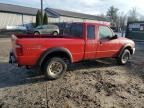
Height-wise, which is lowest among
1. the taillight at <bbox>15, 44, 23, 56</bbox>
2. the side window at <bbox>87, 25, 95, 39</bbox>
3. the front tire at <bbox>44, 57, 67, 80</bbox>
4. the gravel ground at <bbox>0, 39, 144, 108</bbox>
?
the gravel ground at <bbox>0, 39, 144, 108</bbox>

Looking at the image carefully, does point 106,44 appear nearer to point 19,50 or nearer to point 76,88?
point 76,88

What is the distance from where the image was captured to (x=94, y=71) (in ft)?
26.7

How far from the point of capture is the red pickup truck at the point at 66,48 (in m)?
6.30

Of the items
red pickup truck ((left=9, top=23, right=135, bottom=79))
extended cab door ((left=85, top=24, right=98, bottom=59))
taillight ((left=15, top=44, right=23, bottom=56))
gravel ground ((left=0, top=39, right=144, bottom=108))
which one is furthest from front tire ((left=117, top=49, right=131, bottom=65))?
taillight ((left=15, top=44, right=23, bottom=56))

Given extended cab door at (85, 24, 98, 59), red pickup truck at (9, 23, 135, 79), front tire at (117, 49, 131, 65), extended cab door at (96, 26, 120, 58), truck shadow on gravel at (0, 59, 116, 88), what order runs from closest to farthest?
1. red pickup truck at (9, 23, 135, 79)
2. truck shadow on gravel at (0, 59, 116, 88)
3. extended cab door at (85, 24, 98, 59)
4. extended cab door at (96, 26, 120, 58)
5. front tire at (117, 49, 131, 65)

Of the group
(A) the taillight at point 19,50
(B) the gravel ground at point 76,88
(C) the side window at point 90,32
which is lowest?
(B) the gravel ground at point 76,88

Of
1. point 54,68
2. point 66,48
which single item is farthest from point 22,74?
point 66,48

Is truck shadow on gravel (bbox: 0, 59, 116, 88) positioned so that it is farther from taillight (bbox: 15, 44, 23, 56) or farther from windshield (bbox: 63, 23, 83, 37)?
windshield (bbox: 63, 23, 83, 37)

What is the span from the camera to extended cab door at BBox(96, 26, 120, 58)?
8.13 m

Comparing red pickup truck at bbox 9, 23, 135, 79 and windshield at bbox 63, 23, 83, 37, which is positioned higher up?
windshield at bbox 63, 23, 83, 37

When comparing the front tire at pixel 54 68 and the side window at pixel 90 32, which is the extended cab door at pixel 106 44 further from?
the front tire at pixel 54 68

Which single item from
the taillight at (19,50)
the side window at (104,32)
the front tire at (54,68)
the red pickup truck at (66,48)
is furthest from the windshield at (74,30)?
the taillight at (19,50)

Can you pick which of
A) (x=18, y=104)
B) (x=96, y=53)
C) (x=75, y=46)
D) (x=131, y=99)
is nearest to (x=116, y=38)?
(x=96, y=53)

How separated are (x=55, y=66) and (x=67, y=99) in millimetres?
1813
